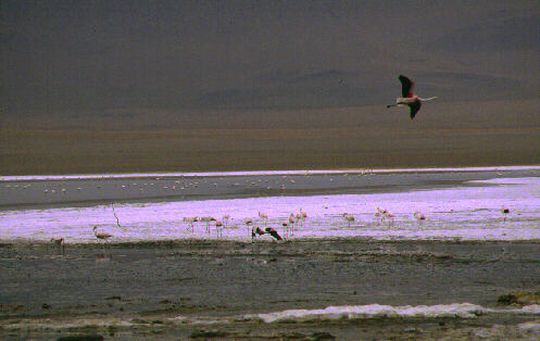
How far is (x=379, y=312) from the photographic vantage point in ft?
41.9

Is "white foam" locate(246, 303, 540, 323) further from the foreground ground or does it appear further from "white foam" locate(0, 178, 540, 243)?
"white foam" locate(0, 178, 540, 243)

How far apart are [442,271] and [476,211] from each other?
43.1 feet

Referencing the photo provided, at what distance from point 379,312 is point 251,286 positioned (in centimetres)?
363

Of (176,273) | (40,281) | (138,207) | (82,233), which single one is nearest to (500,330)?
(176,273)

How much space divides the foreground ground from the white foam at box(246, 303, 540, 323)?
0.18m

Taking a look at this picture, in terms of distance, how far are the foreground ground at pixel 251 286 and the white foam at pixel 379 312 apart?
0.18m

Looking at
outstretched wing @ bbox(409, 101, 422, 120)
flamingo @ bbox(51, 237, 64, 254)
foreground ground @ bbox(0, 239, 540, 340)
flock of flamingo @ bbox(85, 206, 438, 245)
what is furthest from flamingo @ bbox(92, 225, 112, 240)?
outstretched wing @ bbox(409, 101, 422, 120)

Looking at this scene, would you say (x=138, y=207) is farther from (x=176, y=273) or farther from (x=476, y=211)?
(x=176, y=273)

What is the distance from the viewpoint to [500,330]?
38.0 ft

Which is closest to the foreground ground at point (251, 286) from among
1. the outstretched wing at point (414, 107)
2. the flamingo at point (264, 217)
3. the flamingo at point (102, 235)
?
the flamingo at point (102, 235)

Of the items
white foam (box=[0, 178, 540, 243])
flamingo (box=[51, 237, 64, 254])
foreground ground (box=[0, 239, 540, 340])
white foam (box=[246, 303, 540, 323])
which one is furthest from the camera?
white foam (box=[0, 178, 540, 243])

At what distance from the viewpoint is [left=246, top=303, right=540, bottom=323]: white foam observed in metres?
12.5

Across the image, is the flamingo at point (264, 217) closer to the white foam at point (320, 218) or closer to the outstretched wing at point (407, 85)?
the white foam at point (320, 218)

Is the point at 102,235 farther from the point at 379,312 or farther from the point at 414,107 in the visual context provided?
the point at 379,312
